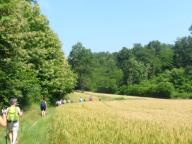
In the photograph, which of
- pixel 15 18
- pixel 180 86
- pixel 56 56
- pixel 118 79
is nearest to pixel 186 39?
pixel 118 79

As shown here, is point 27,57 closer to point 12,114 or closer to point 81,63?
point 12,114

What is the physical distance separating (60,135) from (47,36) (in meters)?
46.3

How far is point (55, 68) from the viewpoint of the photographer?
67.5 meters

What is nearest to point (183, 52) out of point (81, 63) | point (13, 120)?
point (81, 63)

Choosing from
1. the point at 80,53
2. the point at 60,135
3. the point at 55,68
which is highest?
the point at 80,53

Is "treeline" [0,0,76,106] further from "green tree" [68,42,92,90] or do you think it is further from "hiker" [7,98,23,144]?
"green tree" [68,42,92,90]

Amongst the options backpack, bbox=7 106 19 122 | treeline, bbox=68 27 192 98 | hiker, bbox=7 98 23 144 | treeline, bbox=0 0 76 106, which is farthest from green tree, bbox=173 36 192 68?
backpack, bbox=7 106 19 122

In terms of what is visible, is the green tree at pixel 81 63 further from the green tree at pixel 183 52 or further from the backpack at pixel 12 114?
the backpack at pixel 12 114

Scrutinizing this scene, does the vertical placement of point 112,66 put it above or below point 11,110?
above

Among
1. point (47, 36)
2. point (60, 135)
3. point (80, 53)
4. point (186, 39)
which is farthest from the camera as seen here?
point (186, 39)

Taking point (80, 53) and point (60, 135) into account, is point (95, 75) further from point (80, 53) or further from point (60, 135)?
point (60, 135)

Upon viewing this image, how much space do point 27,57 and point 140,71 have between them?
13534 cm

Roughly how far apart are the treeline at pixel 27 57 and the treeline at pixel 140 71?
2923 inches

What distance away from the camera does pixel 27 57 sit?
39375mm
